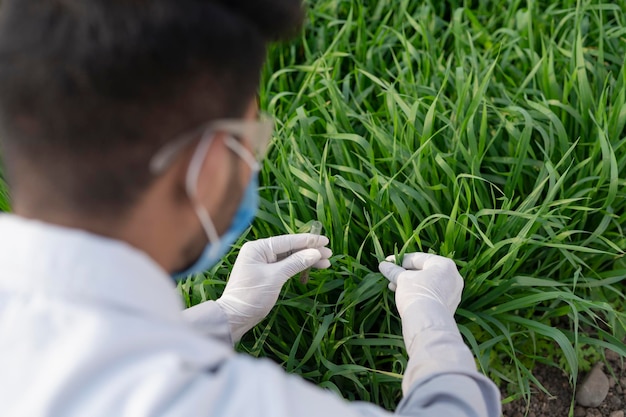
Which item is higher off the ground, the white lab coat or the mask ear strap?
the mask ear strap

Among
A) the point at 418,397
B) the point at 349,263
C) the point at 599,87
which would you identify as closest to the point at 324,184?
the point at 349,263

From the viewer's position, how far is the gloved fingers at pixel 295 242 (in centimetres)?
187

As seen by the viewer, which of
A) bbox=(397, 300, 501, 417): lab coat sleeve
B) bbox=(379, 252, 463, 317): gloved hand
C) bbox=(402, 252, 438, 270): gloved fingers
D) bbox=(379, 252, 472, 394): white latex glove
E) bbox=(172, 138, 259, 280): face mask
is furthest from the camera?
bbox=(402, 252, 438, 270): gloved fingers

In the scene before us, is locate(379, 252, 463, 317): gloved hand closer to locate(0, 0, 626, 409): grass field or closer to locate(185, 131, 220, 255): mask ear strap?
locate(0, 0, 626, 409): grass field

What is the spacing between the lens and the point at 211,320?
177 cm

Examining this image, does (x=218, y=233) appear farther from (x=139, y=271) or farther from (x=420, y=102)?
(x=420, y=102)

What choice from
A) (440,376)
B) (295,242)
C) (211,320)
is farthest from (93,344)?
(295,242)

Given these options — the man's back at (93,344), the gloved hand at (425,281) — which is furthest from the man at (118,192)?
the gloved hand at (425,281)

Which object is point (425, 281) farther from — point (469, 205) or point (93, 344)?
point (93, 344)

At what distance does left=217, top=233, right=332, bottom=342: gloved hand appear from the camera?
182cm

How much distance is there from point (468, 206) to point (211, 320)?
698mm

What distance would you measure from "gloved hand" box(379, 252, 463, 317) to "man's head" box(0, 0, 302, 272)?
880 millimetres

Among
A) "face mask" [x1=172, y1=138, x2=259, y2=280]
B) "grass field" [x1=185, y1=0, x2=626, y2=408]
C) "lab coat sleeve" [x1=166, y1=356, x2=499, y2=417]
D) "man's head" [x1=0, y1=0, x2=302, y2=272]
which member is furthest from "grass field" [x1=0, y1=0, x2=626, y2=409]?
"man's head" [x1=0, y1=0, x2=302, y2=272]

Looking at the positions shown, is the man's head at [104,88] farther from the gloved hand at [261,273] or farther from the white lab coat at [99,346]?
the gloved hand at [261,273]
